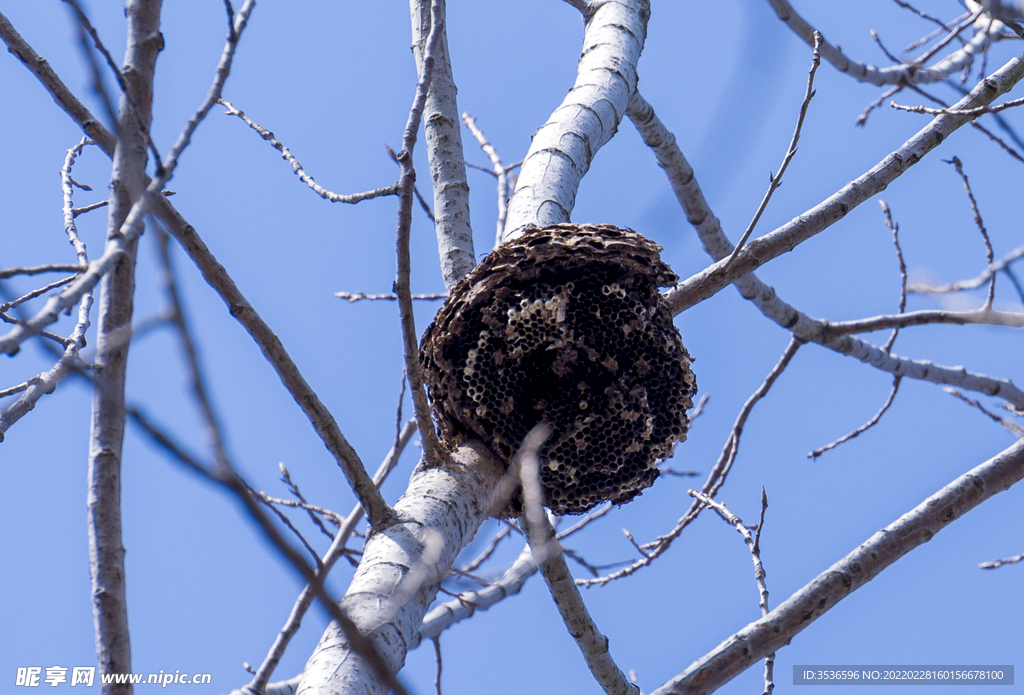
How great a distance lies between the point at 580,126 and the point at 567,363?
1.14m

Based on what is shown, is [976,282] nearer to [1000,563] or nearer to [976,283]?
[976,283]

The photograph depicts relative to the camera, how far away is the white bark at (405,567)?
1.39 metres

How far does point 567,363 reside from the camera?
227 centimetres

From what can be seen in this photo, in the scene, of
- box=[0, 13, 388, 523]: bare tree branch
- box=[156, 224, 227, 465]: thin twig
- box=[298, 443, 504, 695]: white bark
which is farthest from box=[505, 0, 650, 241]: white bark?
box=[156, 224, 227, 465]: thin twig

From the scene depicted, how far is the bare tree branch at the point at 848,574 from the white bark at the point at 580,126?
1.43m

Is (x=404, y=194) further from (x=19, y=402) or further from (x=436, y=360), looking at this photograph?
(x=19, y=402)

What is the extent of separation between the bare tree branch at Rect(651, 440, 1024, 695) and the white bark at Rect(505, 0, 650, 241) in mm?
1428

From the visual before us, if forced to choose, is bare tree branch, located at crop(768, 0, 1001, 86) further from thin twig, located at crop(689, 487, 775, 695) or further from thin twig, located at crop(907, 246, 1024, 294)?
thin twig, located at crop(689, 487, 775, 695)

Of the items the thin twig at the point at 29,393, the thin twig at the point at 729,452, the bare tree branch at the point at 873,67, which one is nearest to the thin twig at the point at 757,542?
the thin twig at the point at 729,452

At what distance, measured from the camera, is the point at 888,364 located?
12.7 ft

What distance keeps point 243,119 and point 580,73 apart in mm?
1424

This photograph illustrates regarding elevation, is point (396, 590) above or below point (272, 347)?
below

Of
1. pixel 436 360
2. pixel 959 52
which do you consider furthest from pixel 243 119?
pixel 959 52

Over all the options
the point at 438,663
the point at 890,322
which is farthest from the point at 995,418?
the point at 438,663
